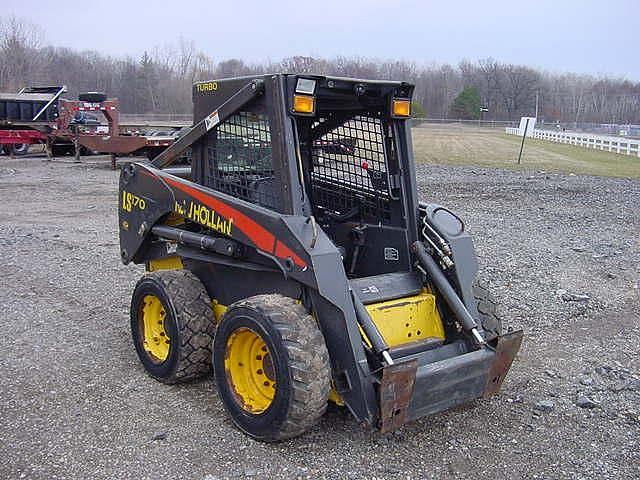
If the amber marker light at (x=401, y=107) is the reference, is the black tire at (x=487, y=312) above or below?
below

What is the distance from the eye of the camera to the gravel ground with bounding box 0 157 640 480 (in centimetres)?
379

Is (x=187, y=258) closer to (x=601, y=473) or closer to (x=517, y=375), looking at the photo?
(x=517, y=375)

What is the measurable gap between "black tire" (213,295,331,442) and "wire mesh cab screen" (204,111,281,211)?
0.70m

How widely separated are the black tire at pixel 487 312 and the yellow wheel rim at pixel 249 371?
4.63 ft

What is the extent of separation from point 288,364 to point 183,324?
1191 millimetres

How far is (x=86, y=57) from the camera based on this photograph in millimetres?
79500

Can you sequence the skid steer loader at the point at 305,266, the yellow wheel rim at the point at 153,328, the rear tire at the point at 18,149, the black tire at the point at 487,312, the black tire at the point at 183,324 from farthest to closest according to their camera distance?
the rear tire at the point at 18,149
the yellow wheel rim at the point at 153,328
the black tire at the point at 183,324
the black tire at the point at 487,312
the skid steer loader at the point at 305,266

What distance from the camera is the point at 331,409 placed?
4395 mm

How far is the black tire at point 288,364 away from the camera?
362 cm

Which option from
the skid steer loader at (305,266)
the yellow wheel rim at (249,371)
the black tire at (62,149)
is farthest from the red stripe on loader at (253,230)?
the black tire at (62,149)

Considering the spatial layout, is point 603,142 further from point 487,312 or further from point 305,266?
point 305,266

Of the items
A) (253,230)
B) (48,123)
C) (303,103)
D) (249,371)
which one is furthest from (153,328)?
(48,123)

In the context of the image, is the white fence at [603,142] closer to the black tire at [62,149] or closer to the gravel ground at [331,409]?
the black tire at [62,149]

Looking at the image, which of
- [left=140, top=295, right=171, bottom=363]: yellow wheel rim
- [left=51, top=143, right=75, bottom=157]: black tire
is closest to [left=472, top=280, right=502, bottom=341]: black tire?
[left=140, top=295, right=171, bottom=363]: yellow wheel rim
